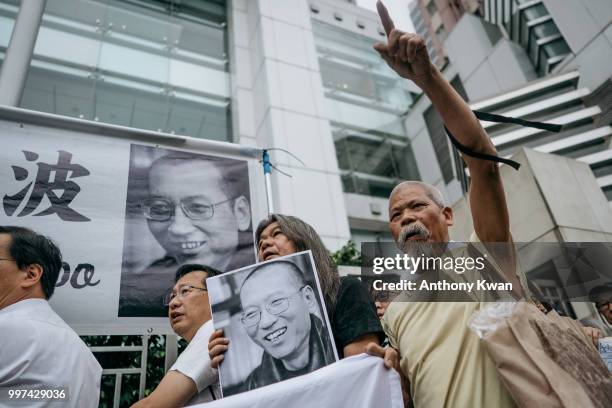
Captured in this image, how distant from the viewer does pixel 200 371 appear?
5.13 feet

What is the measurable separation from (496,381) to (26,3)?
8.97 meters

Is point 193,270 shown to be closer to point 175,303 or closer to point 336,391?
point 175,303

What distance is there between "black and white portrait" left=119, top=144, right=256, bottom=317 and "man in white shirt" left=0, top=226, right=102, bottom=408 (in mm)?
333

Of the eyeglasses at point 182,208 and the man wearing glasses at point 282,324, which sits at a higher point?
the eyeglasses at point 182,208

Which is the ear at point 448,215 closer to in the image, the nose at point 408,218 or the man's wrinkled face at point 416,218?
the man's wrinkled face at point 416,218

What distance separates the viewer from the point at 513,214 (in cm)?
625

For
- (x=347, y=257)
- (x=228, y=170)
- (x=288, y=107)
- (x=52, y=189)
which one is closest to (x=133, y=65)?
(x=288, y=107)

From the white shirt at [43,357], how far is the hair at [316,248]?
956 mm

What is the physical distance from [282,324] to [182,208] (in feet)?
3.86

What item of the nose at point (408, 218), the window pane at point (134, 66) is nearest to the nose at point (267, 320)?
the nose at point (408, 218)

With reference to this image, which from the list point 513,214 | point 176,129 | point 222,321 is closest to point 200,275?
point 222,321

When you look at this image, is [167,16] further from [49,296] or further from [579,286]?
[579,286]

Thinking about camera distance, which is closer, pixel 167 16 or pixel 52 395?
pixel 52 395

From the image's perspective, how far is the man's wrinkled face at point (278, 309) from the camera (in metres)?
1.44
